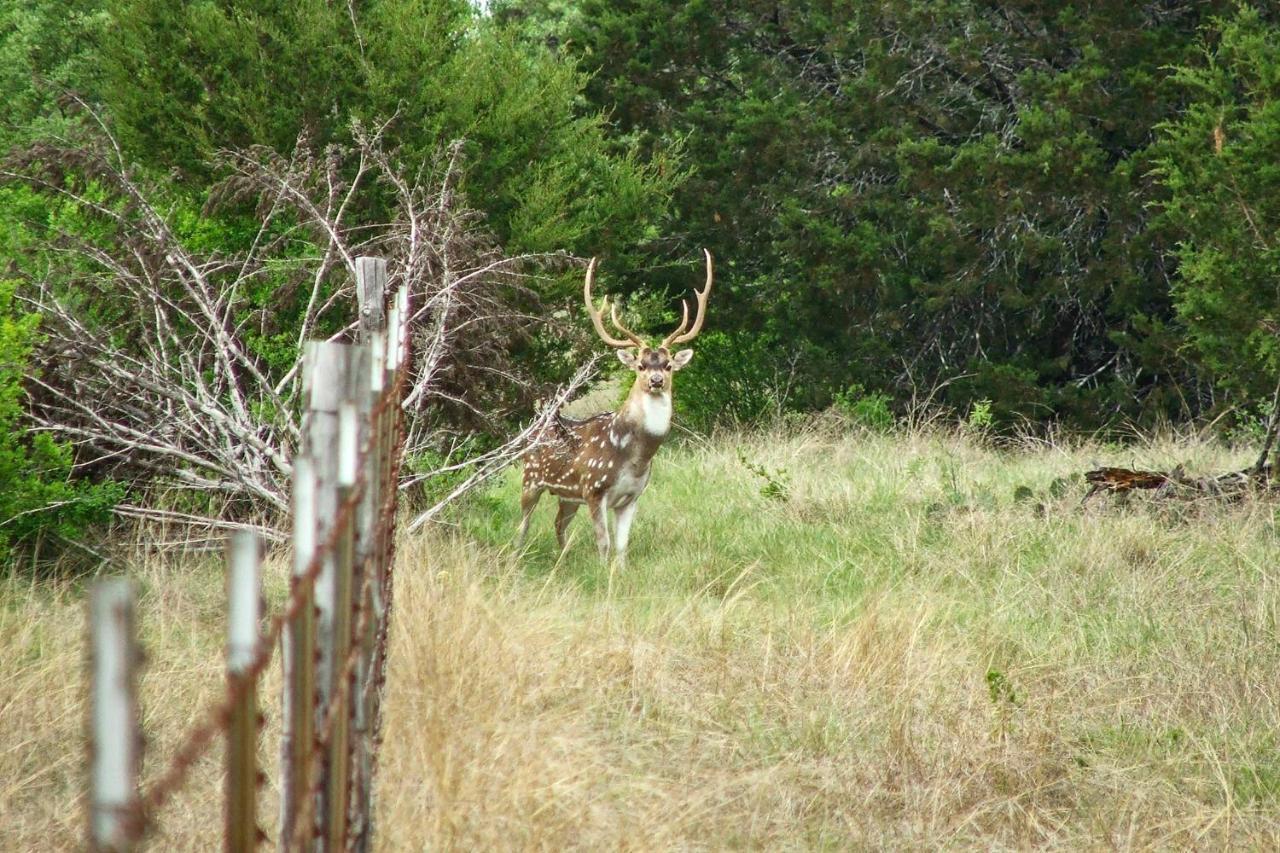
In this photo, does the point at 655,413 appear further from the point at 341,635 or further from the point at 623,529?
the point at 341,635

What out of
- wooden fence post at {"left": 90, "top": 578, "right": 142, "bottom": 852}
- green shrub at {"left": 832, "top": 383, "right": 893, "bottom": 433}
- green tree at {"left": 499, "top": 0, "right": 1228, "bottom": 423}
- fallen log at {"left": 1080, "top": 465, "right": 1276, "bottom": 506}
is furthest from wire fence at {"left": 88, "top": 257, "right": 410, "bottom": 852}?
green tree at {"left": 499, "top": 0, "right": 1228, "bottom": 423}

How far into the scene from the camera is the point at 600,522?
8.76 m

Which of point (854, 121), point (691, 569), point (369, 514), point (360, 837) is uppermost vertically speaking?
point (854, 121)

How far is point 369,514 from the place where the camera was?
2.62m

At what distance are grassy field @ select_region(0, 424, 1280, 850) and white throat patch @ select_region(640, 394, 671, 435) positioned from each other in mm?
793

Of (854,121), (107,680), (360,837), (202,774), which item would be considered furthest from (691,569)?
(854,121)

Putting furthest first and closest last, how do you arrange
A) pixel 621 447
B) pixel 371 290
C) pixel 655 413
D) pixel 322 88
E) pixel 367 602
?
pixel 322 88 < pixel 621 447 < pixel 655 413 < pixel 371 290 < pixel 367 602

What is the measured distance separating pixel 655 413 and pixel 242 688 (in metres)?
7.20

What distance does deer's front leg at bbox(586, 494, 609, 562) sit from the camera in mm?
8758

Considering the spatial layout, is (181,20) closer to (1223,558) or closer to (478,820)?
(1223,558)

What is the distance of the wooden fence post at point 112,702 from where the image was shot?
3.85ft

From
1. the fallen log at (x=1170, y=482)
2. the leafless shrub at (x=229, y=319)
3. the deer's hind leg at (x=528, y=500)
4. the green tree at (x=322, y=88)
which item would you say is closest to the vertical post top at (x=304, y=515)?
the leafless shrub at (x=229, y=319)

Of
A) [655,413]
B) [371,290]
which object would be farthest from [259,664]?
[655,413]

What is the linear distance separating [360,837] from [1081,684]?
3.74m
